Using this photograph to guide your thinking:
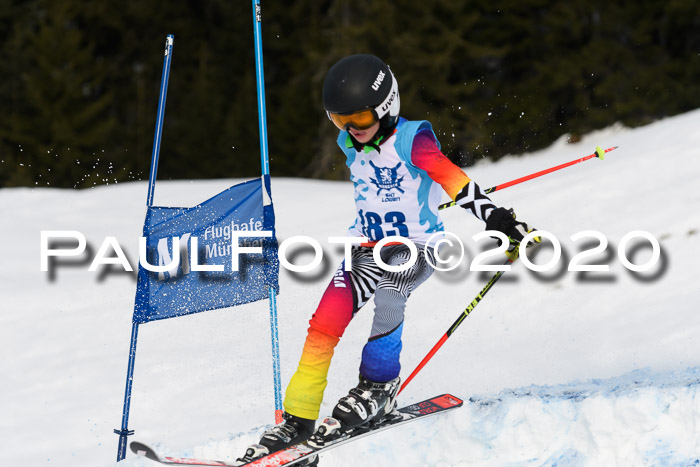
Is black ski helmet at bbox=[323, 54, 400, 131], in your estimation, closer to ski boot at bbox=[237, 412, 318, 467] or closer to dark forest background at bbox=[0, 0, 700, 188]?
ski boot at bbox=[237, 412, 318, 467]

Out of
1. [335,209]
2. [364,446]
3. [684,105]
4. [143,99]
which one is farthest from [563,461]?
[143,99]

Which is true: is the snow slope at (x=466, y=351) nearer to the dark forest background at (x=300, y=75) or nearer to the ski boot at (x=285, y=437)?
the ski boot at (x=285, y=437)

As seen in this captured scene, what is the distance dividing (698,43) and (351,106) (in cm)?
2417

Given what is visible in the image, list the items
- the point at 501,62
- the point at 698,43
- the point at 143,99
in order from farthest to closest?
the point at 143,99 < the point at 501,62 < the point at 698,43

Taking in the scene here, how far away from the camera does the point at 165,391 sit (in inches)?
269

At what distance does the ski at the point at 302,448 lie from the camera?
3922mm

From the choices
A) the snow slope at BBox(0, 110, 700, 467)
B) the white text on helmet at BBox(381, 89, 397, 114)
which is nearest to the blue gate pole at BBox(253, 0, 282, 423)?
the snow slope at BBox(0, 110, 700, 467)

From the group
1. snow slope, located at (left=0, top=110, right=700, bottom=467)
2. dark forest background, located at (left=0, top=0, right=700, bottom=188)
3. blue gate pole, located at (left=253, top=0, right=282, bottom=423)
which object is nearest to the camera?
snow slope, located at (left=0, top=110, right=700, bottom=467)

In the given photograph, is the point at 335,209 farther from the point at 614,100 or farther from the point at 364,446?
the point at 614,100

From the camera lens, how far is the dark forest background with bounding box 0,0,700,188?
76.7ft

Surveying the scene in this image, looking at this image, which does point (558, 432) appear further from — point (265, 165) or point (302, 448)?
point (265, 165)

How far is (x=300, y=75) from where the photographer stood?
78.9 feet

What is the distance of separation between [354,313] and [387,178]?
0.67m

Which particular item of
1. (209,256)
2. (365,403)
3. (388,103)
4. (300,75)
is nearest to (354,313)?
(365,403)
